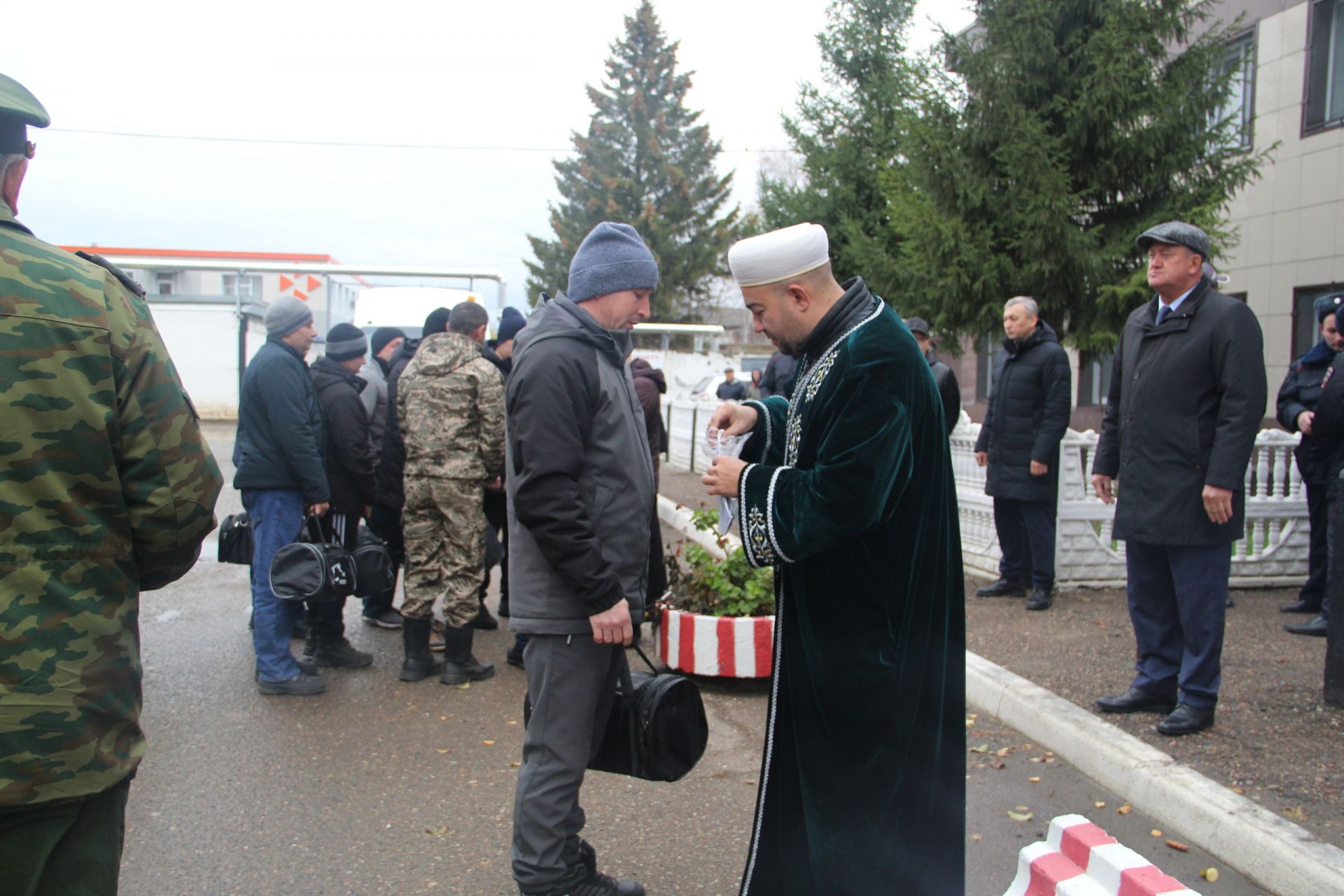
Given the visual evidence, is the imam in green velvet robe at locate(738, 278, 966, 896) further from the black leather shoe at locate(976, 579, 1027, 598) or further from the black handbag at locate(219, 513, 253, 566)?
the black leather shoe at locate(976, 579, 1027, 598)

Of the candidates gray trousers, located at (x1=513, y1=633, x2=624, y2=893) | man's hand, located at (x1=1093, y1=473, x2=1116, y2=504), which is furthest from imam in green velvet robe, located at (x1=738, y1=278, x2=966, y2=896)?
man's hand, located at (x1=1093, y1=473, x2=1116, y2=504)

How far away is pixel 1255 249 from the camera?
12820 mm

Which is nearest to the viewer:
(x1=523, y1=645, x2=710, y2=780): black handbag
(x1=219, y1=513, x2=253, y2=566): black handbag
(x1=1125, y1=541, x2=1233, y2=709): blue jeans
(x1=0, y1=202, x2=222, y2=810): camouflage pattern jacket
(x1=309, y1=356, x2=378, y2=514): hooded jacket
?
(x1=0, y1=202, x2=222, y2=810): camouflage pattern jacket

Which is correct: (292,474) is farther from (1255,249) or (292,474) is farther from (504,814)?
(1255,249)

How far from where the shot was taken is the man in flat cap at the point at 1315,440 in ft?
22.7

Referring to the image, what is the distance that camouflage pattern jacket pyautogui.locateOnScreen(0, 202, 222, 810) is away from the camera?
1878mm

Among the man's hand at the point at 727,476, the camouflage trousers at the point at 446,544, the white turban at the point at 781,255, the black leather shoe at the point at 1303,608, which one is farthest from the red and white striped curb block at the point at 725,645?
the black leather shoe at the point at 1303,608

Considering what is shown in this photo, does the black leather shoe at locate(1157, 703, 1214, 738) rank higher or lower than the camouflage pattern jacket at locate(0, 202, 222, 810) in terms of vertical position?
lower

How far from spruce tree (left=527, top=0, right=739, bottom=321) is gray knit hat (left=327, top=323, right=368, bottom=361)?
40926 millimetres

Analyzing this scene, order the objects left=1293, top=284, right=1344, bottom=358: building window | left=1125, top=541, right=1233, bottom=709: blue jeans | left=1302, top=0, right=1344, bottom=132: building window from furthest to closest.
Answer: left=1293, top=284, right=1344, bottom=358: building window < left=1302, top=0, right=1344, bottom=132: building window < left=1125, top=541, right=1233, bottom=709: blue jeans

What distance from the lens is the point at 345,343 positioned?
20.8 feet

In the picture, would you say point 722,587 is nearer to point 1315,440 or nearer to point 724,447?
point 724,447

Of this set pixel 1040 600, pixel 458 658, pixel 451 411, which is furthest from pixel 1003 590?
pixel 451 411

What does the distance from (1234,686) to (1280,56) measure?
10100mm
